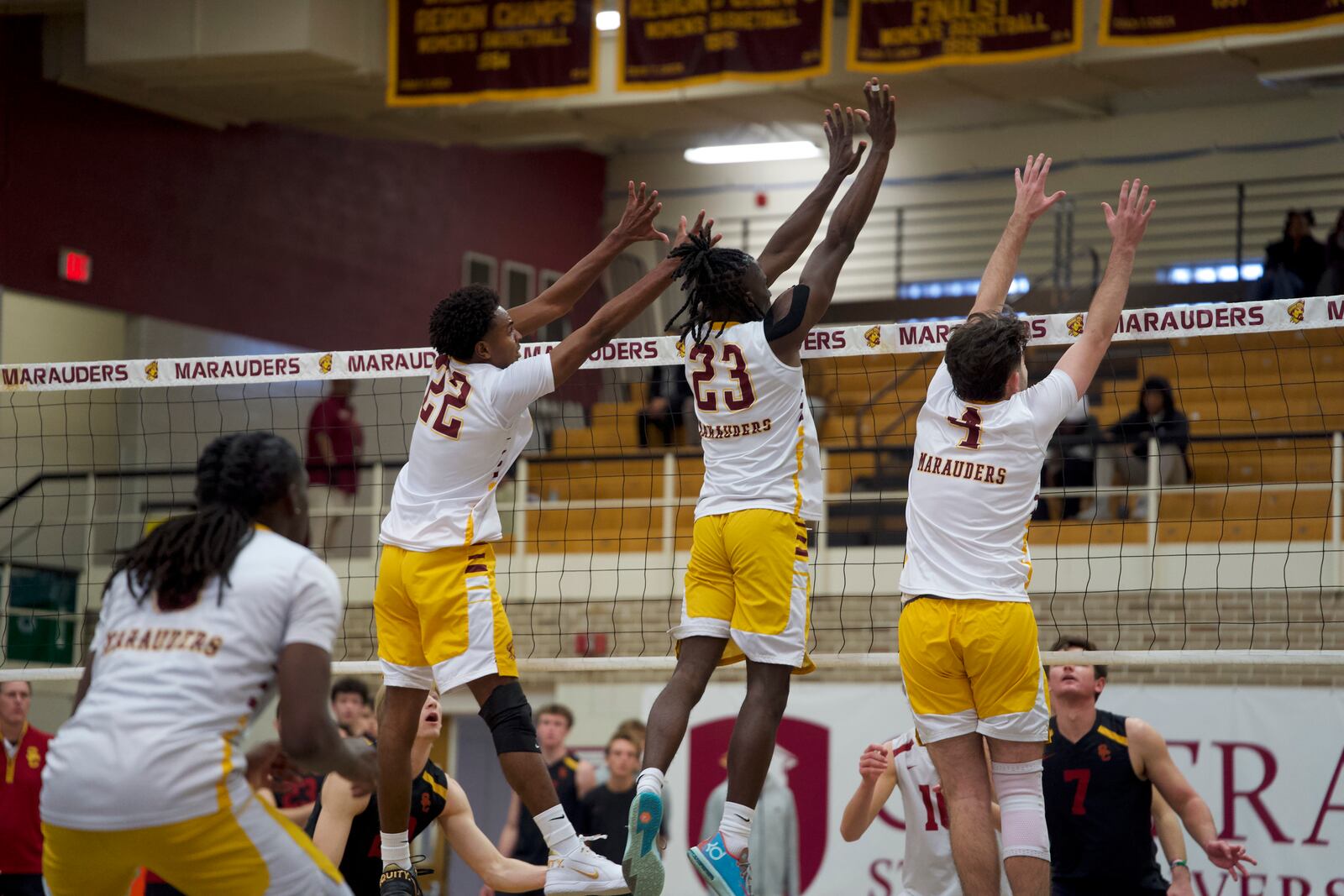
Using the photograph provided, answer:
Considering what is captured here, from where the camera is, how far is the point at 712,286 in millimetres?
6293

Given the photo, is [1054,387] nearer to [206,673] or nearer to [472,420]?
[472,420]

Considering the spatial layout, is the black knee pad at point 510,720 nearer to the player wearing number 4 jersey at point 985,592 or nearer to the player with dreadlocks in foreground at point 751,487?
the player with dreadlocks in foreground at point 751,487

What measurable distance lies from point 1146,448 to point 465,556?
9212mm

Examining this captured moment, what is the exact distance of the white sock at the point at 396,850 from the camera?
659 cm

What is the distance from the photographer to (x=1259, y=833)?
10984 mm

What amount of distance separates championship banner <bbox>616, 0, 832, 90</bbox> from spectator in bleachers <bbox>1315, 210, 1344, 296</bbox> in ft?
17.9

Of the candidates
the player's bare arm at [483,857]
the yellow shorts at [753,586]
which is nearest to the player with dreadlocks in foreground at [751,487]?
the yellow shorts at [753,586]

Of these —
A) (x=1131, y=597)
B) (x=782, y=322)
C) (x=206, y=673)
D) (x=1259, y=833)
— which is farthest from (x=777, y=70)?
(x=206, y=673)

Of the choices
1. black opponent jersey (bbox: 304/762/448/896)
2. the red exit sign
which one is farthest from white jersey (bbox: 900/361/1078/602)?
the red exit sign

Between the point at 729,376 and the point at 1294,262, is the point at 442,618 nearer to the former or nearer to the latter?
the point at 729,376

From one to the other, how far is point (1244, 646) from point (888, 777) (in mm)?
5062

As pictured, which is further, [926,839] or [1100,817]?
[1100,817]

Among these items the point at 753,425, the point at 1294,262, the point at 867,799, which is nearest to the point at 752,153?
the point at 1294,262

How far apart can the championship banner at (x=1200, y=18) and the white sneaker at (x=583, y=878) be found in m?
9.52
